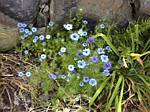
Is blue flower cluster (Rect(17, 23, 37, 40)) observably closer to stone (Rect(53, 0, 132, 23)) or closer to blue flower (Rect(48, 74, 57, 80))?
stone (Rect(53, 0, 132, 23))

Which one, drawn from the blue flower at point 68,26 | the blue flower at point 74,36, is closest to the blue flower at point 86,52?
the blue flower at point 74,36

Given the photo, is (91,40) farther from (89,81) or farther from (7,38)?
(7,38)

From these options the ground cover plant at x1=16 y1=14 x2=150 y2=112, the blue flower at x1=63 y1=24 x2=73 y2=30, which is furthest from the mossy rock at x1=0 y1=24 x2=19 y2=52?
the blue flower at x1=63 y1=24 x2=73 y2=30

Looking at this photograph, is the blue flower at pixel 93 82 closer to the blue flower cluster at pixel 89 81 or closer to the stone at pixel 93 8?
the blue flower cluster at pixel 89 81

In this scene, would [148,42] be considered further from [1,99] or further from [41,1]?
[1,99]

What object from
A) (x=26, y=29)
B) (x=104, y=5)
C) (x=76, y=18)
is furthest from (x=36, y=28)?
(x=104, y=5)

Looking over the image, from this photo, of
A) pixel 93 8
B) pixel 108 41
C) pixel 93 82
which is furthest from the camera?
pixel 93 8

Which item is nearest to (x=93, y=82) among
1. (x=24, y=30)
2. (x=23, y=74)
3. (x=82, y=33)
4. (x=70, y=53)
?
(x=70, y=53)
